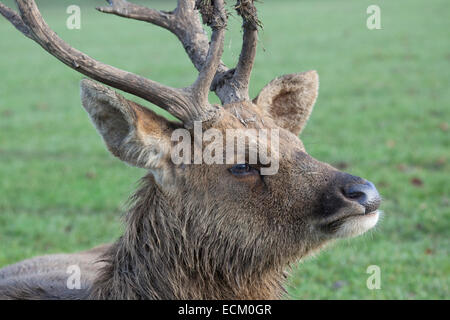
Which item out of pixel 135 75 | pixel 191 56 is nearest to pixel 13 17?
pixel 135 75

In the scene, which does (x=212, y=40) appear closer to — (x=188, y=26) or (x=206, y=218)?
(x=188, y=26)

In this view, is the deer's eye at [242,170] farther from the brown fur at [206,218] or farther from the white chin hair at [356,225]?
the white chin hair at [356,225]

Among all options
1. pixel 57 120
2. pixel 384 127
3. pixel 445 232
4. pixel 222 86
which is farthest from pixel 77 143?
pixel 222 86

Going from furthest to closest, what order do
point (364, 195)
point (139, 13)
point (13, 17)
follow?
point (139, 13) → point (13, 17) → point (364, 195)

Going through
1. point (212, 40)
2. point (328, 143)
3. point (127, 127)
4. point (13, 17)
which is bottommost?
point (127, 127)

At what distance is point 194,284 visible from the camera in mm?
3770

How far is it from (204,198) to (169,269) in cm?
47

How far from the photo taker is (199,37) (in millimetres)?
4363

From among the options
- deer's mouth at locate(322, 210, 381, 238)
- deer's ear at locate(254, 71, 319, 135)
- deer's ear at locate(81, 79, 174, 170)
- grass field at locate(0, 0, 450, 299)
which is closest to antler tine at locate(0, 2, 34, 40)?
deer's ear at locate(81, 79, 174, 170)

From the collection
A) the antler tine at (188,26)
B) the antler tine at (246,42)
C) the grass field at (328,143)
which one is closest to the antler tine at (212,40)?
the antler tine at (246,42)

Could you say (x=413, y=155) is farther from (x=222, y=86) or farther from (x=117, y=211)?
(x=222, y=86)

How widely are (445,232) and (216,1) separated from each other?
4512 millimetres

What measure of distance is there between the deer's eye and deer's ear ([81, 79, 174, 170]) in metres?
0.42

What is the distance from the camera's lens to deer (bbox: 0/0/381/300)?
3.62 m
